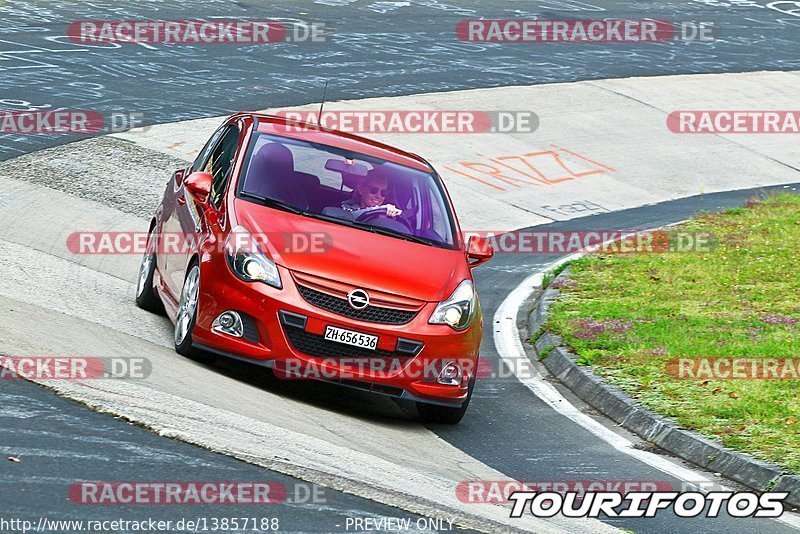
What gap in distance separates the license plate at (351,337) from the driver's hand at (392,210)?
4.62 feet

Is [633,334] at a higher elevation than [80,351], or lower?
lower

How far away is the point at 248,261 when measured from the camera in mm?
8594

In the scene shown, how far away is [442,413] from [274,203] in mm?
1899

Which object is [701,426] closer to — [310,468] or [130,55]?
[310,468]

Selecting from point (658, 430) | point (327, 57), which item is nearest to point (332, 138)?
point (658, 430)

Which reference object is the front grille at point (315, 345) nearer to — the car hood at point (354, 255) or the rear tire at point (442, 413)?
the car hood at point (354, 255)

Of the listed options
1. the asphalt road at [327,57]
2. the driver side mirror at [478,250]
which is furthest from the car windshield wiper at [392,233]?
the asphalt road at [327,57]

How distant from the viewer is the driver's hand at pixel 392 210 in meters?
9.58

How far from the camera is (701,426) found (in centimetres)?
908

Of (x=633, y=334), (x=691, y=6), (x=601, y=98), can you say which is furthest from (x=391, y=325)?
(x=691, y=6)

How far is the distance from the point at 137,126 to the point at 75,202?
13.6 feet

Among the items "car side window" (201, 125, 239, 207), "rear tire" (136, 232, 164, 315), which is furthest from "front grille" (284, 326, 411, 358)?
"rear tire" (136, 232, 164, 315)

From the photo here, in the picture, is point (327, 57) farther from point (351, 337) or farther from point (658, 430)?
point (351, 337)

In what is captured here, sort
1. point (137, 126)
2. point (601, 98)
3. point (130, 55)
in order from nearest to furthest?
1. point (137, 126)
2. point (130, 55)
3. point (601, 98)
